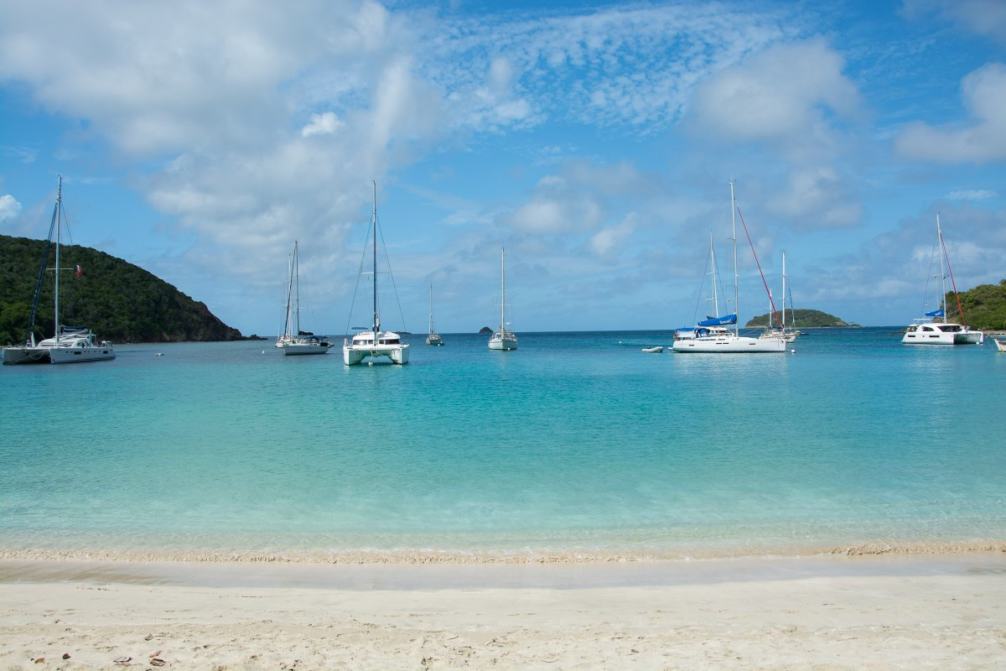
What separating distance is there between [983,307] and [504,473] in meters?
122

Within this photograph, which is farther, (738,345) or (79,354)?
(738,345)

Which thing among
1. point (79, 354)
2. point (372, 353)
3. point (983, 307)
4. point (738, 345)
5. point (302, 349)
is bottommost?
point (738, 345)

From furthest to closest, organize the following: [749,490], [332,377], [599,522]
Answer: [332,377] < [749,490] < [599,522]

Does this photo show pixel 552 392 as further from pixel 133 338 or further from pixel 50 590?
pixel 133 338

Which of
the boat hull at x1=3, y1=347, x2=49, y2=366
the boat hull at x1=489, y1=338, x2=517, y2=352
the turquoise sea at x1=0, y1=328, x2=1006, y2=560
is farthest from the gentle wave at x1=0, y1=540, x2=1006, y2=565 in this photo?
the boat hull at x1=489, y1=338, x2=517, y2=352

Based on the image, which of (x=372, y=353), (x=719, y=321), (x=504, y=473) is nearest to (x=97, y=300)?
(x=372, y=353)

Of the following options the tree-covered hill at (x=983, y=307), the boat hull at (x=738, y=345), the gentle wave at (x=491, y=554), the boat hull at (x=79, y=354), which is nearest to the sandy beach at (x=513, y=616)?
the gentle wave at (x=491, y=554)

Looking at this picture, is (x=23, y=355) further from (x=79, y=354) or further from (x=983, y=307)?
(x=983, y=307)

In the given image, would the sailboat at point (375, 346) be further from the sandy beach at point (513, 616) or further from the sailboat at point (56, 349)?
the sandy beach at point (513, 616)

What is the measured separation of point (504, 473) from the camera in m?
14.6

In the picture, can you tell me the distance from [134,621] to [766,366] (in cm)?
4839

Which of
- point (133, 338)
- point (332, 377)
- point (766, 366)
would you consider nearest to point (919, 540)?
point (332, 377)

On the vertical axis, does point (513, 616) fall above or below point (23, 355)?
below

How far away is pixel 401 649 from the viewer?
5883mm
